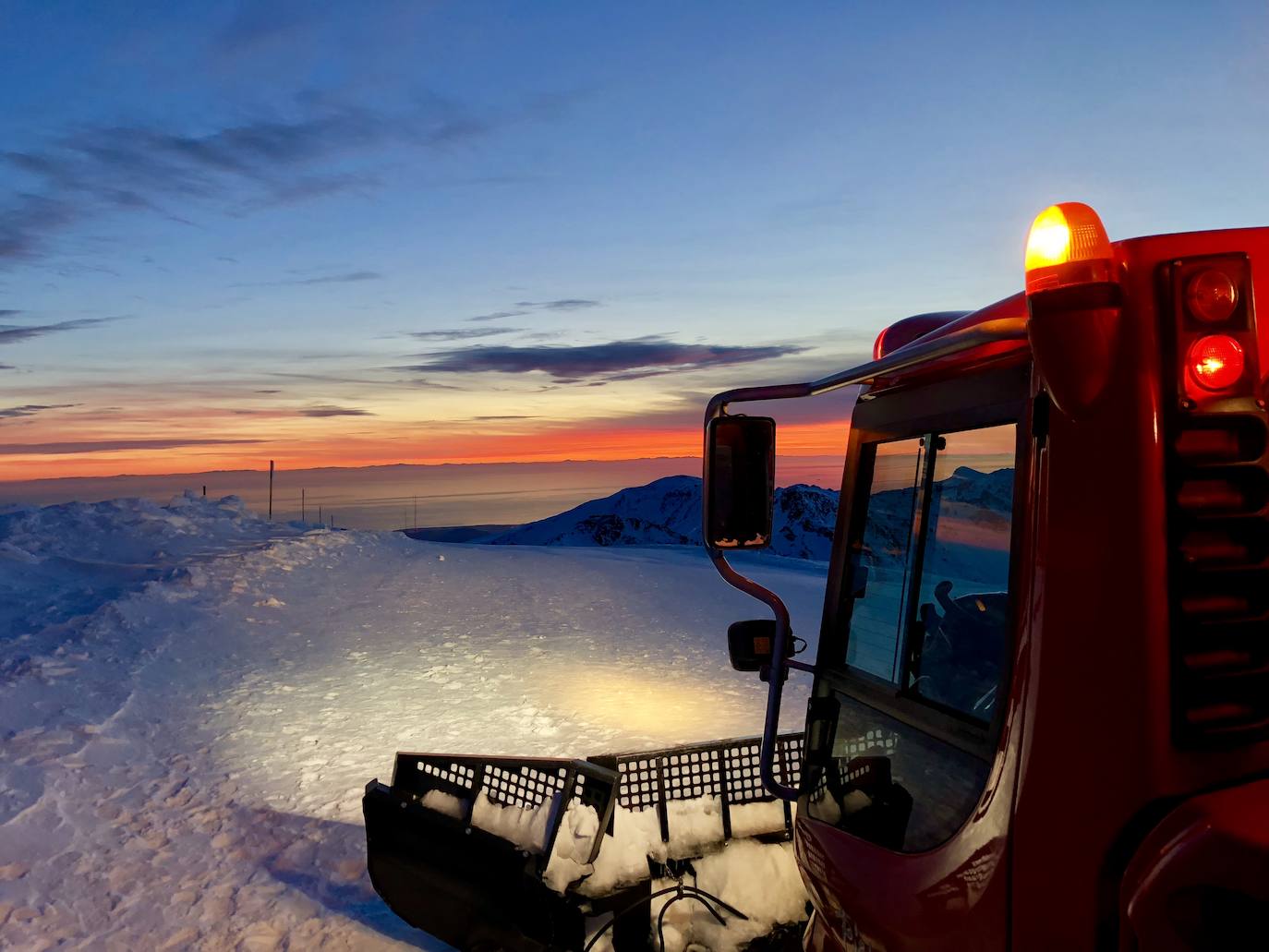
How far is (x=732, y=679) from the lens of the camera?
10.0 metres

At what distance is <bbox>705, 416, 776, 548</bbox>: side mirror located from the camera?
2.39 meters

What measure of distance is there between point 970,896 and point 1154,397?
1.01 metres

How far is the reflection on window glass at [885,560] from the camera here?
242 centimetres

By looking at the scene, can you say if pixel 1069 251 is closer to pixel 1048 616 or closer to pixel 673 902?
pixel 1048 616

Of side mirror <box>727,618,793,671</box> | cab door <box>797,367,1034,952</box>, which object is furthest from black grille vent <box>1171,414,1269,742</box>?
side mirror <box>727,618,793,671</box>

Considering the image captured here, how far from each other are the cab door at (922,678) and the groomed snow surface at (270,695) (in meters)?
1.19

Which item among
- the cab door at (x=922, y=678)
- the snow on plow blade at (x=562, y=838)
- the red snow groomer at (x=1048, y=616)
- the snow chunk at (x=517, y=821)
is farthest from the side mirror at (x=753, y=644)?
the snow chunk at (x=517, y=821)

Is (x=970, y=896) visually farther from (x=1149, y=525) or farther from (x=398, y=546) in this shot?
(x=398, y=546)

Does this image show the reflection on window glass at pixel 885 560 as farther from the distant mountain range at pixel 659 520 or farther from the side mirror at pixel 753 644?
the distant mountain range at pixel 659 520

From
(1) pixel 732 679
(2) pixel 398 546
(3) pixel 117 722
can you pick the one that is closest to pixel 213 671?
(3) pixel 117 722

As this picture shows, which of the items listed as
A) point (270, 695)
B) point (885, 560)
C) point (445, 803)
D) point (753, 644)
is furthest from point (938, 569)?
point (270, 695)

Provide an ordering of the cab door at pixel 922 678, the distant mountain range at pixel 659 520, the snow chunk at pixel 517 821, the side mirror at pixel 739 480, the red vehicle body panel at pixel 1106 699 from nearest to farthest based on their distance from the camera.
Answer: the red vehicle body panel at pixel 1106 699 < the cab door at pixel 922 678 < the side mirror at pixel 739 480 < the snow chunk at pixel 517 821 < the distant mountain range at pixel 659 520

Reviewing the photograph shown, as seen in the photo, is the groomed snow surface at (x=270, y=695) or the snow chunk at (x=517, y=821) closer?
the snow chunk at (x=517, y=821)

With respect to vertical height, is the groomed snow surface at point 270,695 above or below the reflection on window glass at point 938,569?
below
